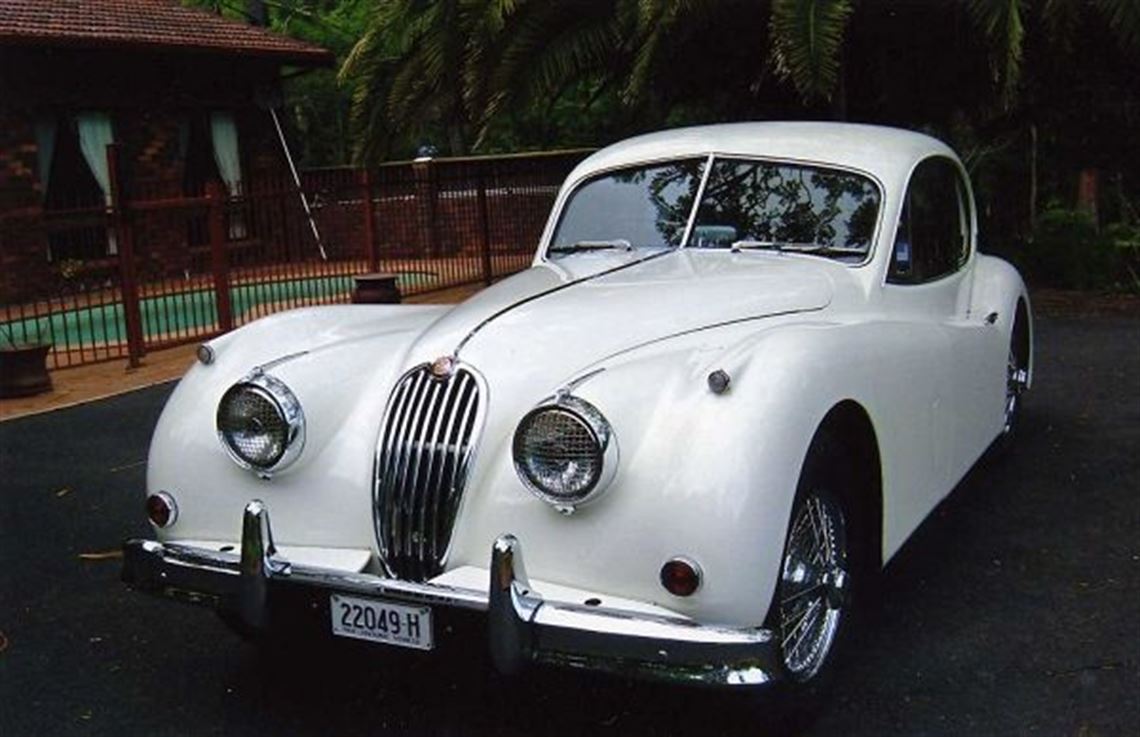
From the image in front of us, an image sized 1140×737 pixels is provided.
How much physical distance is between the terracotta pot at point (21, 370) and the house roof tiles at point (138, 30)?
6355 mm

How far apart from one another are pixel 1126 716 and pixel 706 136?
8.62 feet

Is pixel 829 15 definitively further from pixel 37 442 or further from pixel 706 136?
pixel 37 442

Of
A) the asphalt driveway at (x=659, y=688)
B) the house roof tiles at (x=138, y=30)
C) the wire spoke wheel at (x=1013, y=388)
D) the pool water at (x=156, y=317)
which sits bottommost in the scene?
the asphalt driveway at (x=659, y=688)

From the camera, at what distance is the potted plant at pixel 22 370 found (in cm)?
835

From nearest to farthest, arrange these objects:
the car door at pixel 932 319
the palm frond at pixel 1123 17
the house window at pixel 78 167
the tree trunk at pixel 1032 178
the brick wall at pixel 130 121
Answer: the car door at pixel 932 319, the palm frond at pixel 1123 17, the tree trunk at pixel 1032 178, the brick wall at pixel 130 121, the house window at pixel 78 167

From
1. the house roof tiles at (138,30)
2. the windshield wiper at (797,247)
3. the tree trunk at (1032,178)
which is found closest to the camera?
the windshield wiper at (797,247)

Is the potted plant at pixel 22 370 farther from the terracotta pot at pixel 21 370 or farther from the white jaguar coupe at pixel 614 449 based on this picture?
the white jaguar coupe at pixel 614 449

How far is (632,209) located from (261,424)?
189 cm

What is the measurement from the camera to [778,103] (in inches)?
463

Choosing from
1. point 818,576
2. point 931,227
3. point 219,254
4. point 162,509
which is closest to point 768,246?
point 931,227

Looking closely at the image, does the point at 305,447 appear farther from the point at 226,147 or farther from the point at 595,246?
the point at 226,147

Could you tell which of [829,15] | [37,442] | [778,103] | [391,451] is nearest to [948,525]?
[391,451]

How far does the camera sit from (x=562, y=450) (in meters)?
2.98

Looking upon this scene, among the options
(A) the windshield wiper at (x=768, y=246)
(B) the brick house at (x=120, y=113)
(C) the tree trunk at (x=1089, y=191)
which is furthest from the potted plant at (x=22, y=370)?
(C) the tree trunk at (x=1089, y=191)
